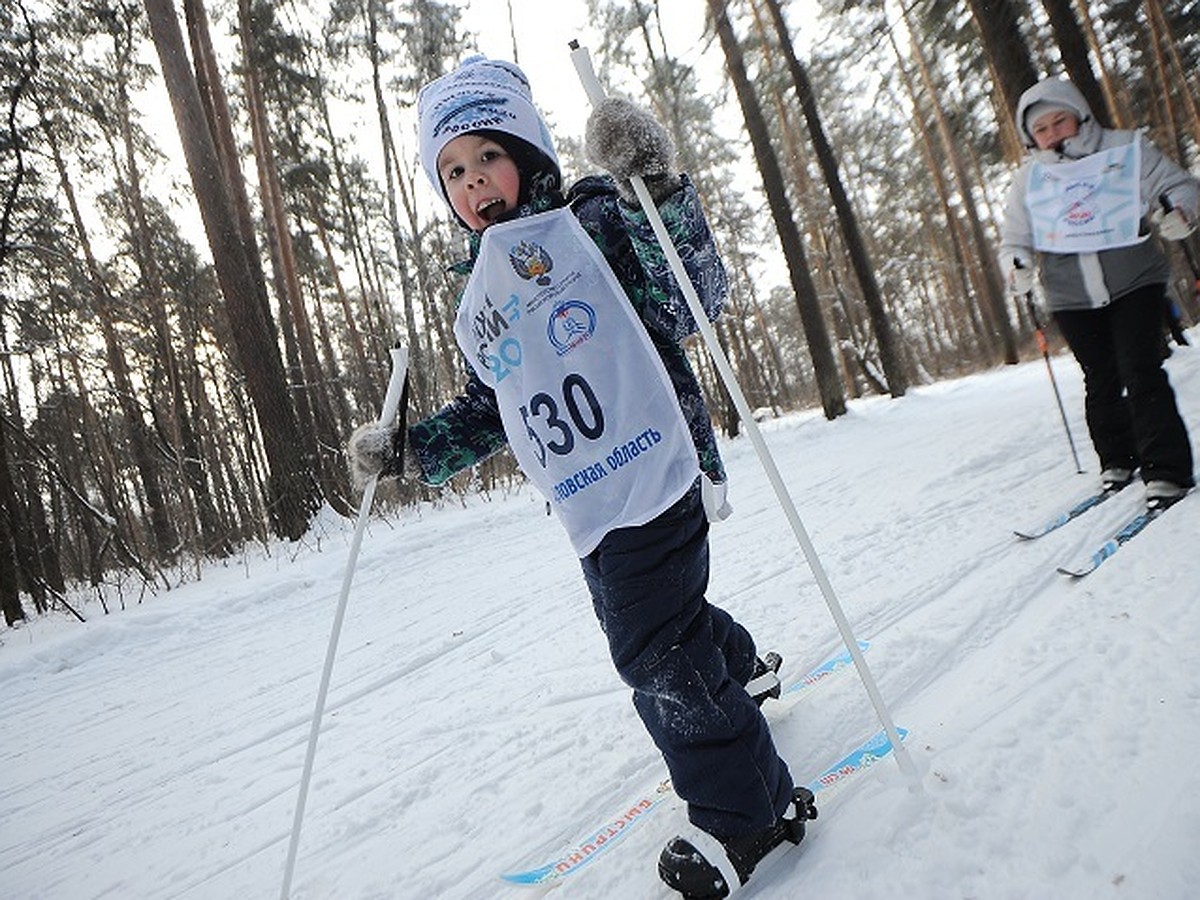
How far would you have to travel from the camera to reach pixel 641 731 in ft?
7.00

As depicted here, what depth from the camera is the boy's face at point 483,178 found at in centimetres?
167

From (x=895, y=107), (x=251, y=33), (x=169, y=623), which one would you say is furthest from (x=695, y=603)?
(x=895, y=107)

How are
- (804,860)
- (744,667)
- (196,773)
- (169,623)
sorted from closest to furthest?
(804,860) < (744,667) < (196,773) < (169,623)

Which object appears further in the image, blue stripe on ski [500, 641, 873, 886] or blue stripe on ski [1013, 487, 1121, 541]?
blue stripe on ski [1013, 487, 1121, 541]

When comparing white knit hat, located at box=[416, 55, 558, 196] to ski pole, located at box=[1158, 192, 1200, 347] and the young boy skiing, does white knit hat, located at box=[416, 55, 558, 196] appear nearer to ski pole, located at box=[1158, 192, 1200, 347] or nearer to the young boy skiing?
the young boy skiing

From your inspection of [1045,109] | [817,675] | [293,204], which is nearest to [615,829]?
[817,675]

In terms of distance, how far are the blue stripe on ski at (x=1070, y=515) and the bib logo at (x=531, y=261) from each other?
7.70 ft

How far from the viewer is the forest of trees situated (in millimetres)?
8742

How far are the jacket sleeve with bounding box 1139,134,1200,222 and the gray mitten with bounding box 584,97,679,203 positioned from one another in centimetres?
293

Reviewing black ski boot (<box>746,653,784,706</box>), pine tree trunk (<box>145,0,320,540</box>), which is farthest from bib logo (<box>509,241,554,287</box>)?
pine tree trunk (<box>145,0,320,540</box>)

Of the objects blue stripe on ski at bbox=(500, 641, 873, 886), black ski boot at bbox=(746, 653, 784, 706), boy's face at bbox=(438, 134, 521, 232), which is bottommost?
blue stripe on ski at bbox=(500, 641, 873, 886)

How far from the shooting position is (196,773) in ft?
8.86

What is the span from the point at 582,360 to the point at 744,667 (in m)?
0.97

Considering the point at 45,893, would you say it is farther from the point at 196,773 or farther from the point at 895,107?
the point at 895,107
